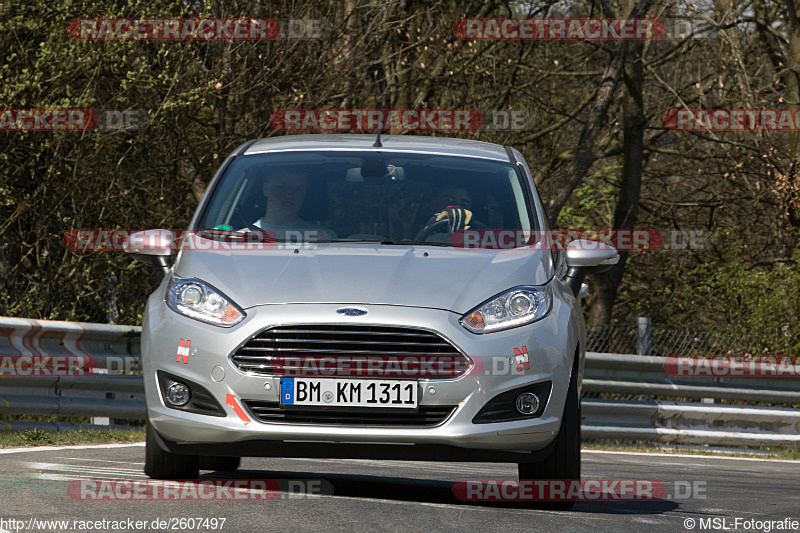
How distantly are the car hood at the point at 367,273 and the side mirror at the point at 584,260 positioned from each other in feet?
0.88

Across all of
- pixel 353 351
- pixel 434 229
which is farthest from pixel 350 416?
pixel 434 229

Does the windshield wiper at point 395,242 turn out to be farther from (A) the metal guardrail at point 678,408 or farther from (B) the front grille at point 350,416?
(A) the metal guardrail at point 678,408

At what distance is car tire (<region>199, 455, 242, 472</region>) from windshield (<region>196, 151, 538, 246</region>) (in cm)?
155

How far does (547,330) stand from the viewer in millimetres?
5891

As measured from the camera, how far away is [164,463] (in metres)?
6.33

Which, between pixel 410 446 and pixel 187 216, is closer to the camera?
pixel 410 446

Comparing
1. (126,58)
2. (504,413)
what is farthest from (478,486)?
(126,58)

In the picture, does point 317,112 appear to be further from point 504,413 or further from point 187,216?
point 504,413

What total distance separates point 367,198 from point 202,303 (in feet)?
4.12

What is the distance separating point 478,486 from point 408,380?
204 cm

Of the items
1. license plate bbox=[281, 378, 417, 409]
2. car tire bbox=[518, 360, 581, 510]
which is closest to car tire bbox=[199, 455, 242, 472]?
license plate bbox=[281, 378, 417, 409]

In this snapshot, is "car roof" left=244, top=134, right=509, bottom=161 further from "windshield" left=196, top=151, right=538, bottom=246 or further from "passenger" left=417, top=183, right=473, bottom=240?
"passenger" left=417, top=183, right=473, bottom=240

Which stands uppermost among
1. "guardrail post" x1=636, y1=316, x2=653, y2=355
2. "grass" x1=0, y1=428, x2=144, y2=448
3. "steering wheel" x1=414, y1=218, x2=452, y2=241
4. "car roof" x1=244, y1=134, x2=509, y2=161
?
"car roof" x1=244, y1=134, x2=509, y2=161

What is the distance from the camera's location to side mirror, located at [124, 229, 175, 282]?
6.48 m
